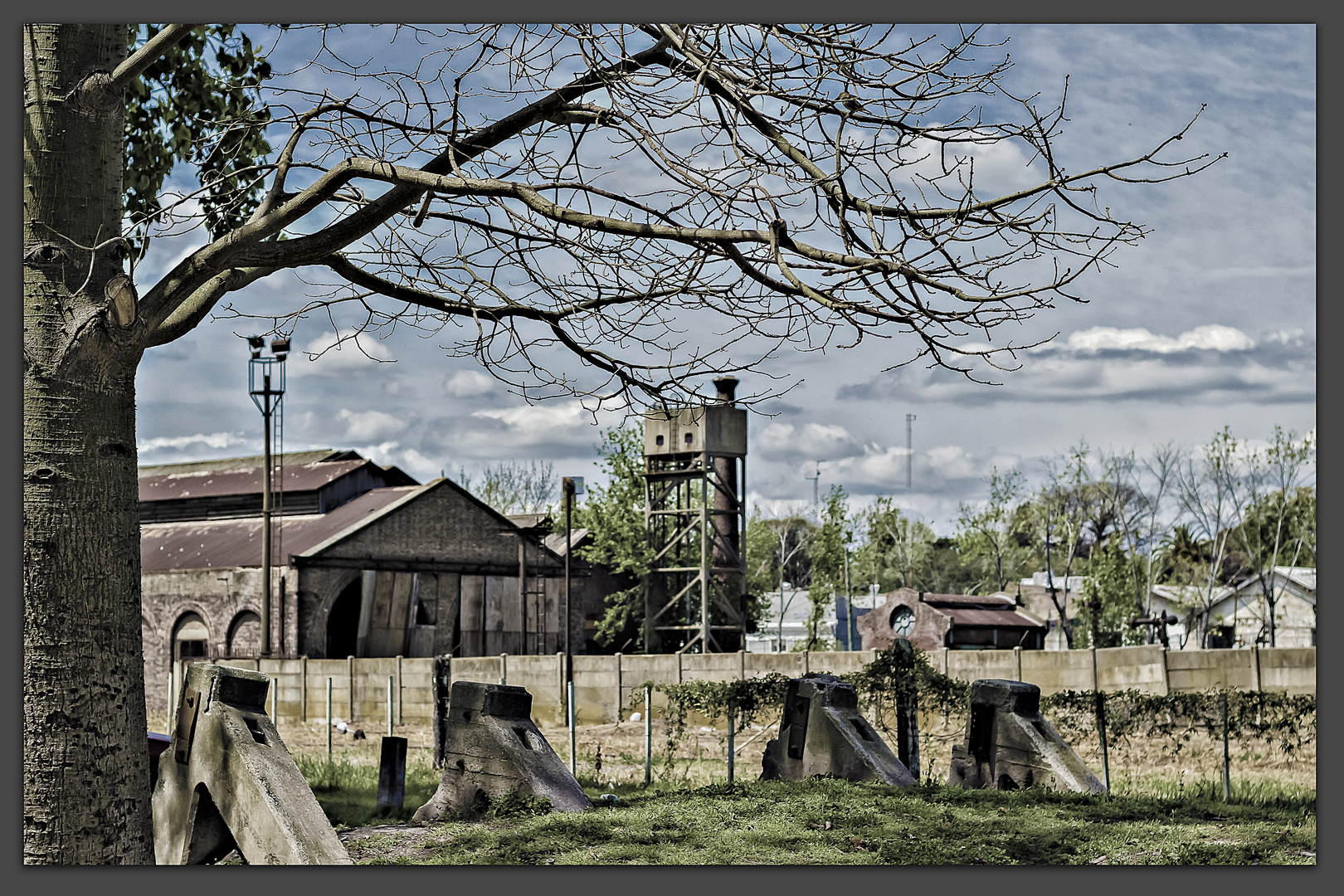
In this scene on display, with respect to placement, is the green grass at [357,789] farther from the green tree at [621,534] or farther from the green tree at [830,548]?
the green tree at [830,548]

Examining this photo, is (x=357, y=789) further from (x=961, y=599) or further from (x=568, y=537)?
(x=961, y=599)

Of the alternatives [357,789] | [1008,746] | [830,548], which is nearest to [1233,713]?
[1008,746]

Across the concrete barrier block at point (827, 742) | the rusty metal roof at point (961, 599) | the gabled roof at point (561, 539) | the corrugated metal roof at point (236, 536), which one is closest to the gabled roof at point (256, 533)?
the corrugated metal roof at point (236, 536)

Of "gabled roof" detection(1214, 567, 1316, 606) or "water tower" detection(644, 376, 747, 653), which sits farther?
"water tower" detection(644, 376, 747, 653)

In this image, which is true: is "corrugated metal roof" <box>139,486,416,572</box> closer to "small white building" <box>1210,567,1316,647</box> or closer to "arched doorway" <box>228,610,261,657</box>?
"arched doorway" <box>228,610,261,657</box>

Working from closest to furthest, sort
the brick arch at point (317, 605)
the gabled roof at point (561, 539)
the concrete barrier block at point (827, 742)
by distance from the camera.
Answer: the concrete barrier block at point (827, 742)
the brick arch at point (317, 605)
the gabled roof at point (561, 539)

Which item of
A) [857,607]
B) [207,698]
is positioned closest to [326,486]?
[857,607]

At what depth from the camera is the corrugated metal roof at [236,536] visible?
950 inches

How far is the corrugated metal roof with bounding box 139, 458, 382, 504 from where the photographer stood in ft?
84.8

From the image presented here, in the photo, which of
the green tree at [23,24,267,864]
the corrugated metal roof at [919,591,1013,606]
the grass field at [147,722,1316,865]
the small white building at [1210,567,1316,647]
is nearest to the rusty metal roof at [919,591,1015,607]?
the corrugated metal roof at [919,591,1013,606]

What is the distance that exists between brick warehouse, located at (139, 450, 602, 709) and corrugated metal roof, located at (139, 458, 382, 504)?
1.4 inches

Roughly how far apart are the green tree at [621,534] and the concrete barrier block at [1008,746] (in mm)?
Answer: 19659

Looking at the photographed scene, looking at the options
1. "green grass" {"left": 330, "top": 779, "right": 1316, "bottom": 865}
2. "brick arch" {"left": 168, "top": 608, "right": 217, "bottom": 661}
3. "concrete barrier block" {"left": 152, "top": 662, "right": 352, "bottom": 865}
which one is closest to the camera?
"concrete barrier block" {"left": 152, "top": 662, "right": 352, "bottom": 865}

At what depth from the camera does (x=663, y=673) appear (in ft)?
62.7
